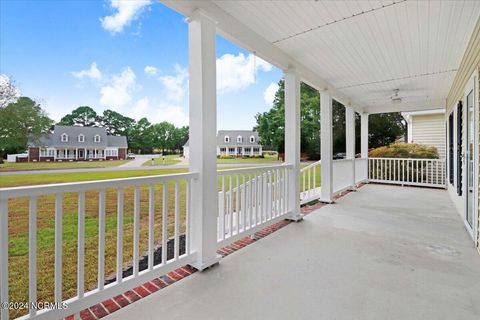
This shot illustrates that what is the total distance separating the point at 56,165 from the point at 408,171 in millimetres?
9195

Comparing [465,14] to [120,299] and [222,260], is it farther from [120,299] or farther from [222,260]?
[120,299]

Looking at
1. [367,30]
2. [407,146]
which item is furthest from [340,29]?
[407,146]

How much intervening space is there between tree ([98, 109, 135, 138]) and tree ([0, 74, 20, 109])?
0.51 metres

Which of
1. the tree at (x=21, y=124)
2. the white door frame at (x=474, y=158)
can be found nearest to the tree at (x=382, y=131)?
the white door frame at (x=474, y=158)

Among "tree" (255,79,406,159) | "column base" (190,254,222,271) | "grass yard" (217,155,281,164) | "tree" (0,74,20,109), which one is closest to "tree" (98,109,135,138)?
"tree" (0,74,20,109)

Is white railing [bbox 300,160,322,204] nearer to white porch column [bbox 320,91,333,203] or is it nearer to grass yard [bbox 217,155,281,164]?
white porch column [bbox 320,91,333,203]

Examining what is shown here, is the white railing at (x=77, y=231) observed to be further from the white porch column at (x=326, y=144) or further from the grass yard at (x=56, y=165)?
the white porch column at (x=326, y=144)

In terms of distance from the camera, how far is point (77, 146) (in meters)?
1.69

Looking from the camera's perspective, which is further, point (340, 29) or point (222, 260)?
point (340, 29)

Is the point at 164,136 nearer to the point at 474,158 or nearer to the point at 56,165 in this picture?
the point at 56,165

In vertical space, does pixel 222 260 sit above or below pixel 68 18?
below

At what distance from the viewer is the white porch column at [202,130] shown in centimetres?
239

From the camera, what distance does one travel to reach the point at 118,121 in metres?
1.94

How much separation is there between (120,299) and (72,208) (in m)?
0.82
